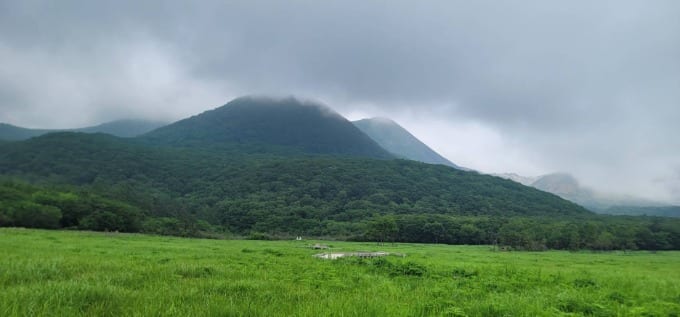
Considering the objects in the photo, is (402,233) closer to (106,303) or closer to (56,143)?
(106,303)

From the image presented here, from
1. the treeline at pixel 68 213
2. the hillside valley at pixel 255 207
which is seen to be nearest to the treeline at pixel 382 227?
the treeline at pixel 68 213

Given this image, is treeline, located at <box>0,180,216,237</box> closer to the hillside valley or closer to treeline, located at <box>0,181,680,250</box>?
treeline, located at <box>0,181,680,250</box>

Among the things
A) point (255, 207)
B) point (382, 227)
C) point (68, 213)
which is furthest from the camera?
point (255, 207)

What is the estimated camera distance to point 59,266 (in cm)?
1046

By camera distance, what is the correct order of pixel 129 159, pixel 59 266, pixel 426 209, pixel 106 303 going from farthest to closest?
1. pixel 129 159
2. pixel 426 209
3. pixel 59 266
4. pixel 106 303

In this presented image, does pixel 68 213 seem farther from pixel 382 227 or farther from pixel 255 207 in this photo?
pixel 255 207

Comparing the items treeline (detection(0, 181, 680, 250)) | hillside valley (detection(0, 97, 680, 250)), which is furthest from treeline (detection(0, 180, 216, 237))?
hillside valley (detection(0, 97, 680, 250))

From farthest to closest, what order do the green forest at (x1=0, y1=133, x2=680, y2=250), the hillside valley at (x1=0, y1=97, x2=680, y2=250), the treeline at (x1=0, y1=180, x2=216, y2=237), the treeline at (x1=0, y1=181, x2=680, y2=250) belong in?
the hillside valley at (x1=0, y1=97, x2=680, y2=250) → the green forest at (x1=0, y1=133, x2=680, y2=250) → the treeline at (x1=0, y1=181, x2=680, y2=250) → the treeline at (x1=0, y1=180, x2=216, y2=237)

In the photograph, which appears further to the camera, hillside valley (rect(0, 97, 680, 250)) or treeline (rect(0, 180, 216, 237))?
hillside valley (rect(0, 97, 680, 250))

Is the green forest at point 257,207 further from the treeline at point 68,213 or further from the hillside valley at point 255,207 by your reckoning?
the hillside valley at point 255,207

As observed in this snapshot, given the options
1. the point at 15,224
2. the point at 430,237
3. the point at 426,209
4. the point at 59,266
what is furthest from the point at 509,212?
the point at 59,266

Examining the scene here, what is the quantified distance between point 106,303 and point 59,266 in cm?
565

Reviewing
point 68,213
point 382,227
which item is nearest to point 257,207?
point 382,227

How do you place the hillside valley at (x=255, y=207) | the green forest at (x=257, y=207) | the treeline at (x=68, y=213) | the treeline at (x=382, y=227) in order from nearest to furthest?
the treeline at (x=68, y=213) → the treeline at (x=382, y=227) → the green forest at (x=257, y=207) → the hillside valley at (x=255, y=207)
